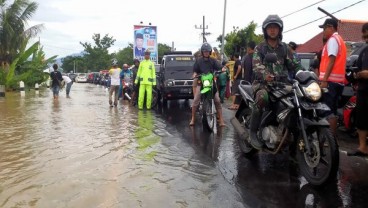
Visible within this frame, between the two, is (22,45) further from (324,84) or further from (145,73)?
(324,84)

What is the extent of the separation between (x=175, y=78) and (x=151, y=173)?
9.14m

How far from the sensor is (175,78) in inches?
547

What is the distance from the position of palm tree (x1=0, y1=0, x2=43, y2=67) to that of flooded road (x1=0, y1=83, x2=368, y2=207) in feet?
67.9

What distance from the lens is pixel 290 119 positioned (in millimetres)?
4570

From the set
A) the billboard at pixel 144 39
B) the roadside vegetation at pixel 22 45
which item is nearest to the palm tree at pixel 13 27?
the roadside vegetation at pixel 22 45

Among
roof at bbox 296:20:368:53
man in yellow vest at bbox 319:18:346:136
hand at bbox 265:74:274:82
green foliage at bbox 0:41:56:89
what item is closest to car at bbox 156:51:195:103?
man in yellow vest at bbox 319:18:346:136

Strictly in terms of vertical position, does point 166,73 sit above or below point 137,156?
above

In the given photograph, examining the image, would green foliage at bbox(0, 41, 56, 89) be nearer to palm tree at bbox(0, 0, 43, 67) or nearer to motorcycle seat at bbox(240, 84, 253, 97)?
palm tree at bbox(0, 0, 43, 67)

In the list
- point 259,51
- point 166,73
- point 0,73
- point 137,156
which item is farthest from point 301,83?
point 0,73

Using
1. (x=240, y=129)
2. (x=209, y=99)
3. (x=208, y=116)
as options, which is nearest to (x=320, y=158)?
(x=240, y=129)

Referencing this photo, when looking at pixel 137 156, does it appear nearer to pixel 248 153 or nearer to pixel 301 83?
pixel 248 153

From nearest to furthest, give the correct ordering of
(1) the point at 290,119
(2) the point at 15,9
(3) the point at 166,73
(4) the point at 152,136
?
(1) the point at 290,119, (4) the point at 152,136, (3) the point at 166,73, (2) the point at 15,9

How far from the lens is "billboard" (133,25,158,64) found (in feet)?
93.5

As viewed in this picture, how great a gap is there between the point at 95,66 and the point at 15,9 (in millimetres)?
59130
